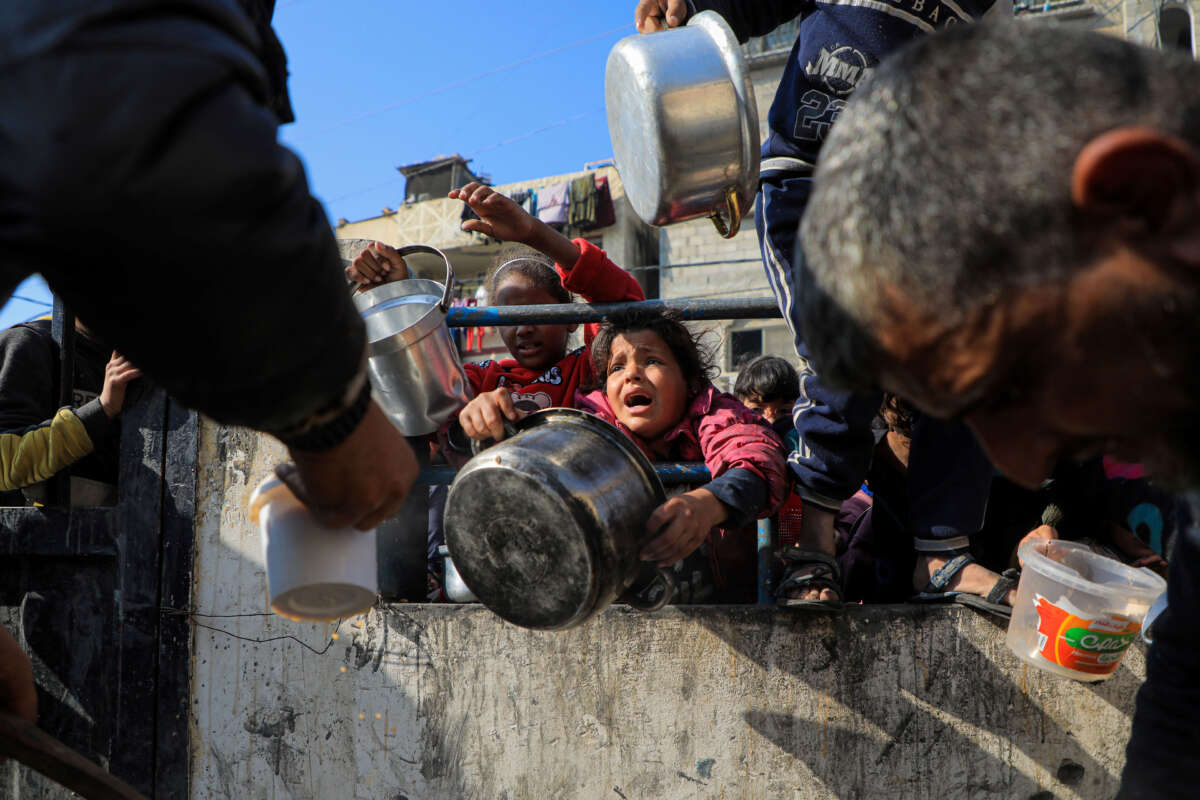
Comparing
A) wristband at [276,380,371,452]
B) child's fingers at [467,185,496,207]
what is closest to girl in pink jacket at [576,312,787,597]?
child's fingers at [467,185,496,207]

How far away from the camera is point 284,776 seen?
247 cm

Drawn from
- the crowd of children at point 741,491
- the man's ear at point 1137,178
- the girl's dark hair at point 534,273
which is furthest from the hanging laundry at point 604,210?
the man's ear at point 1137,178

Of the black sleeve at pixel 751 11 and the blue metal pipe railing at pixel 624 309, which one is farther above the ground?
the black sleeve at pixel 751 11

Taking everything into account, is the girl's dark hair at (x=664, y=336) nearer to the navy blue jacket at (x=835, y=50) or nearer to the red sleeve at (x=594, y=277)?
the red sleeve at (x=594, y=277)

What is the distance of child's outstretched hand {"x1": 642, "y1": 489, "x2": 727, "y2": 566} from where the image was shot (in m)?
2.02

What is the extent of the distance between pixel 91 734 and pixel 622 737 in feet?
5.06

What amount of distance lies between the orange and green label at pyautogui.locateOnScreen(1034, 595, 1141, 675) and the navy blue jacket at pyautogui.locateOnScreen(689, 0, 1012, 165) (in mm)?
1330

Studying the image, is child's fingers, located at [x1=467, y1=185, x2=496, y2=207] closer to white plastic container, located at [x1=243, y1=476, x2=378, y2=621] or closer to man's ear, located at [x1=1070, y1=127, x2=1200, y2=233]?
white plastic container, located at [x1=243, y1=476, x2=378, y2=621]

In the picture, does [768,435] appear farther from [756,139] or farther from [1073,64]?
[1073,64]

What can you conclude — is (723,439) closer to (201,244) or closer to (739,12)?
(739,12)

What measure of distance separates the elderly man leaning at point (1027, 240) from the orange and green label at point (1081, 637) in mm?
1129

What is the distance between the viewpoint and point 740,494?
88.9 inches

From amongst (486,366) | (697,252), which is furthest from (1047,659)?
(697,252)

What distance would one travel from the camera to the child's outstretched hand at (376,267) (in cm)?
321
